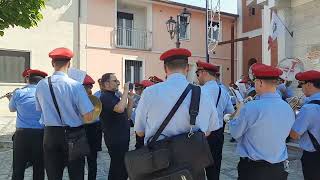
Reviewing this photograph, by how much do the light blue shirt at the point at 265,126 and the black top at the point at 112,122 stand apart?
2.10 meters

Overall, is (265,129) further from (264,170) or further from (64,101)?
(64,101)

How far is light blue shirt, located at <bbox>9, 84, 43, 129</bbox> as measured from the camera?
209 inches

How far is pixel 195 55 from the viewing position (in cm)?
2642

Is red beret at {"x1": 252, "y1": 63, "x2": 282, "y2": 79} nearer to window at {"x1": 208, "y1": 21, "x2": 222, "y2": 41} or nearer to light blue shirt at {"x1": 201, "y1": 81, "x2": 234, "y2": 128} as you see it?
light blue shirt at {"x1": 201, "y1": 81, "x2": 234, "y2": 128}

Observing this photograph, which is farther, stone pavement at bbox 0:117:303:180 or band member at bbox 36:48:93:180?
stone pavement at bbox 0:117:303:180

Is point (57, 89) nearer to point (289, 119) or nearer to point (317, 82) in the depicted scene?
point (289, 119)

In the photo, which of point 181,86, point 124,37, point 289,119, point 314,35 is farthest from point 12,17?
point 124,37

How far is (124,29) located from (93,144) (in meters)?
17.7

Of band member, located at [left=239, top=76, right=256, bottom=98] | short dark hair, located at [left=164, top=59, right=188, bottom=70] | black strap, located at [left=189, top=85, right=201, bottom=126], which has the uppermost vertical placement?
short dark hair, located at [left=164, top=59, right=188, bottom=70]

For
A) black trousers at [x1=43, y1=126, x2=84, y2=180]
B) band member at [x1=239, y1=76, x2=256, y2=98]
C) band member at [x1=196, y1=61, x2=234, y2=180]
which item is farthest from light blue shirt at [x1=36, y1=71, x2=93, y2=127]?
band member at [x1=239, y1=76, x2=256, y2=98]

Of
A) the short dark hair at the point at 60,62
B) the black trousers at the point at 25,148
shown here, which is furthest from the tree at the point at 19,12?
the short dark hair at the point at 60,62

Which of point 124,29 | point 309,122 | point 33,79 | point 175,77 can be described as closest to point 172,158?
point 175,77

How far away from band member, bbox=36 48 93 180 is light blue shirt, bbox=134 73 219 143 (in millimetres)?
1058

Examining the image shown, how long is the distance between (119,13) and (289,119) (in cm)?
2074
